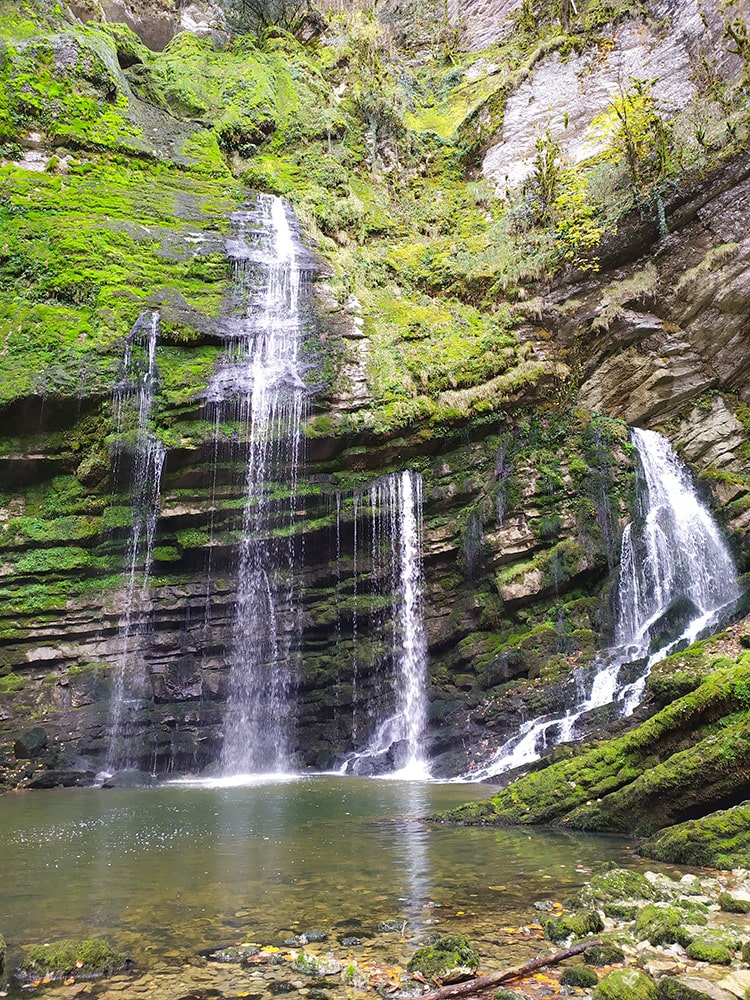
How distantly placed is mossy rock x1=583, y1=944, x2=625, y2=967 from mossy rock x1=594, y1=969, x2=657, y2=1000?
31 centimetres

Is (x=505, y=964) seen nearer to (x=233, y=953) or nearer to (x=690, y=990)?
(x=690, y=990)

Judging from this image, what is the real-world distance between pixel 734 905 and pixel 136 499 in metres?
14.5

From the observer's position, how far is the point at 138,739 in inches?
558

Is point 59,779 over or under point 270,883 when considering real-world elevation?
over

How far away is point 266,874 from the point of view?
5234 millimetres

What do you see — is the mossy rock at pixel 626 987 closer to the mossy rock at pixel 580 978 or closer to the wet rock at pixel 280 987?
the mossy rock at pixel 580 978

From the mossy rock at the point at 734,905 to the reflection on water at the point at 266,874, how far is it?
1016mm

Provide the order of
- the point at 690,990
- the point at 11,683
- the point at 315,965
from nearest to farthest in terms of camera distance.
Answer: the point at 690,990
the point at 315,965
the point at 11,683

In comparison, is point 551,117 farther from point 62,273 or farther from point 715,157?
point 62,273

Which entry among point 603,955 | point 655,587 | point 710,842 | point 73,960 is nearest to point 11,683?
point 73,960

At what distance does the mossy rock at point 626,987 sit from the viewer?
2.82 meters

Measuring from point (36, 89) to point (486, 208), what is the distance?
1573 centimetres

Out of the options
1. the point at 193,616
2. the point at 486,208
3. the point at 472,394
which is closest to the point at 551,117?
the point at 486,208

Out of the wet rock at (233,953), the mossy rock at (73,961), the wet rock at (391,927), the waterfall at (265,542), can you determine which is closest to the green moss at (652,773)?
the wet rock at (391,927)
